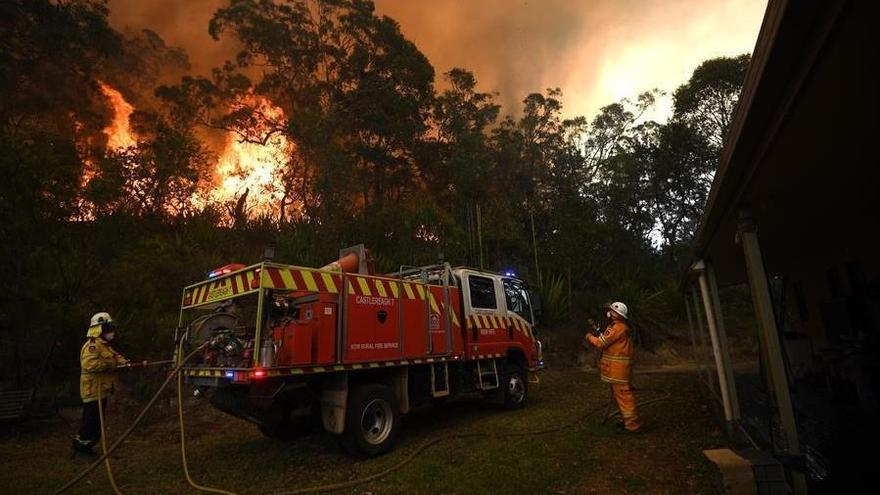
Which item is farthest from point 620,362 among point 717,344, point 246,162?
point 246,162

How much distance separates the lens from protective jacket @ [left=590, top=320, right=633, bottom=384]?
7.04 meters

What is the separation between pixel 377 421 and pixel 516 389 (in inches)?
147

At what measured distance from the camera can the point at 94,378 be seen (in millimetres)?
6910

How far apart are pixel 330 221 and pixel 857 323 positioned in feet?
47.4

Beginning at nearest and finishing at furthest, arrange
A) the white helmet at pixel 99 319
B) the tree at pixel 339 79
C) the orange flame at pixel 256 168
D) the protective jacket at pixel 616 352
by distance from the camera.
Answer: the protective jacket at pixel 616 352 < the white helmet at pixel 99 319 < the orange flame at pixel 256 168 < the tree at pixel 339 79

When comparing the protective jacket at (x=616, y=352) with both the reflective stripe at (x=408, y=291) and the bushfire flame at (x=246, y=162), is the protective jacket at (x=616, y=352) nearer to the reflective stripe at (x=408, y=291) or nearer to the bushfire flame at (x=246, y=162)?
the reflective stripe at (x=408, y=291)

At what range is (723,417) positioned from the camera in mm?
6605

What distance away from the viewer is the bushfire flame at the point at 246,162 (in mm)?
22328

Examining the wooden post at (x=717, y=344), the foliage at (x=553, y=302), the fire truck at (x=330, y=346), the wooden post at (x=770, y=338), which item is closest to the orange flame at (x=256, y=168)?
the foliage at (x=553, y=302)

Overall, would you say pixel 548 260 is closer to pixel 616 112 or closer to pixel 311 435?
pixel 311 435

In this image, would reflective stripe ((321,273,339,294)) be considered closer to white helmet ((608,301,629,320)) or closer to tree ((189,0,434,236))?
white helmet ((608,301,629,320))

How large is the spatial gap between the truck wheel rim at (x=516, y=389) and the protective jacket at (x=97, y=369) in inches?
255

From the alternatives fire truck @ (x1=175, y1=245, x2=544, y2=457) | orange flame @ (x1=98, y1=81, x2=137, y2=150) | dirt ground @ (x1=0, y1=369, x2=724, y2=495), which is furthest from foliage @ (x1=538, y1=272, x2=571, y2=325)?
orange flame @ (x1=98, y1=81, x2=137, y2=150)

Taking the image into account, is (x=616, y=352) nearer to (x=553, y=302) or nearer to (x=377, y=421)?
(x=377, y=421)
